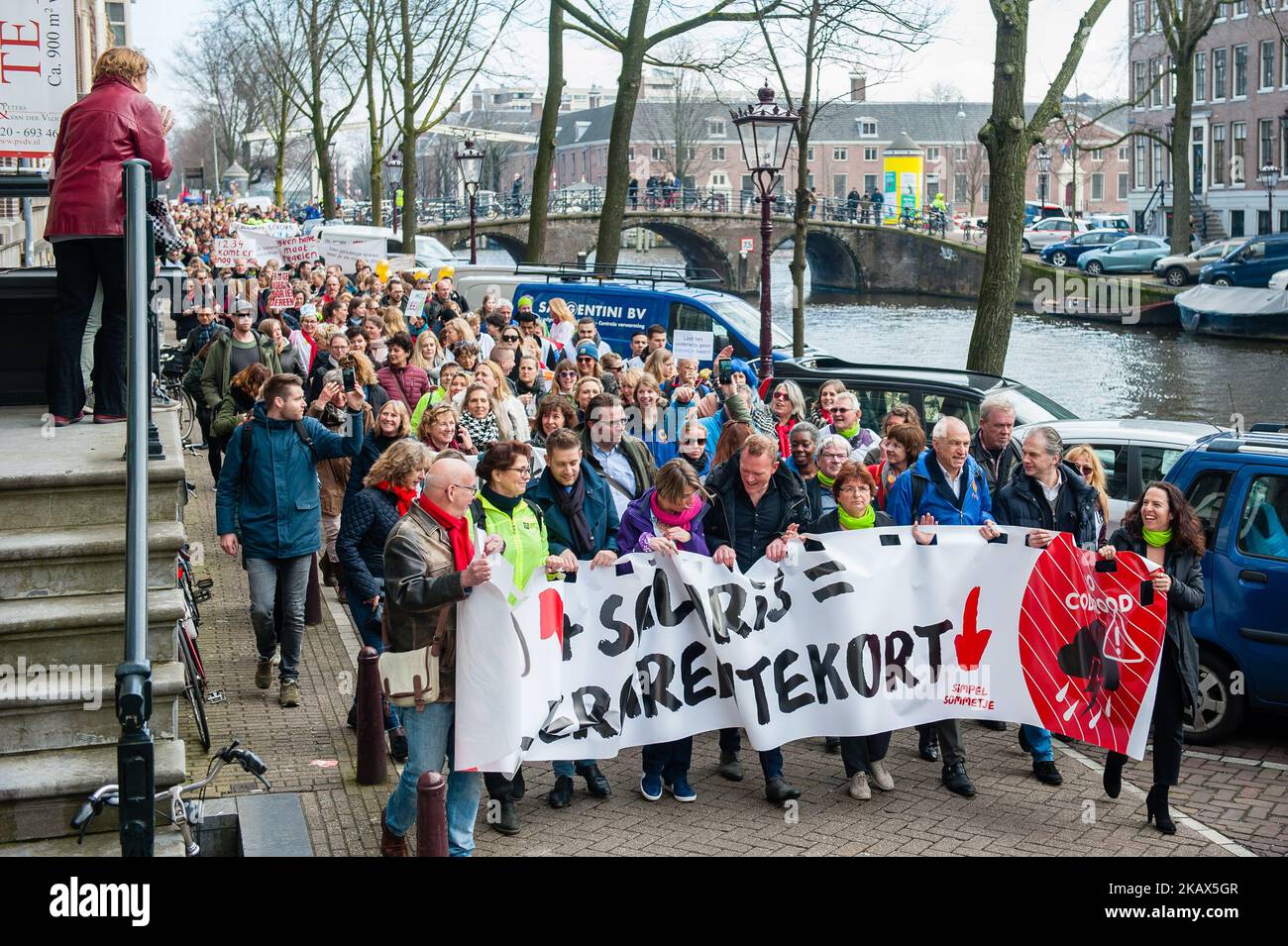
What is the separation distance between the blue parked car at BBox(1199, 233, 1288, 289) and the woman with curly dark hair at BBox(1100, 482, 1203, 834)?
37300 mm

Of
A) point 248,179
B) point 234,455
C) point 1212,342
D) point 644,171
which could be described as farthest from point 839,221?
point 234,455

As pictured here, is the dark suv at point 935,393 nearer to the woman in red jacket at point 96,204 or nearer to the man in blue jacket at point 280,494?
the man in blue jacket at point 280,494

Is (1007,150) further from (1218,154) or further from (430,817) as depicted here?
(1218,154)

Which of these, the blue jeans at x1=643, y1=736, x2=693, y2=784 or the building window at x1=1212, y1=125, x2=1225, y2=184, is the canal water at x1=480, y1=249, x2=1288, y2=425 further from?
the building window at x1=1212, y1=125, x2=1225, y2=184

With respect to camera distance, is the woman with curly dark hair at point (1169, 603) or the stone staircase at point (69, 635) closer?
the stone staircase at point (69, 635)

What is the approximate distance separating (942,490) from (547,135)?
22256 millimetres

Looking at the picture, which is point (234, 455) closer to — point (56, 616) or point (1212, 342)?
point (56, 616)

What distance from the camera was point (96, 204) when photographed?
764cm

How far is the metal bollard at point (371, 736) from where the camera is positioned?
25.3ft

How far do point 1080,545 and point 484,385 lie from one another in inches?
173

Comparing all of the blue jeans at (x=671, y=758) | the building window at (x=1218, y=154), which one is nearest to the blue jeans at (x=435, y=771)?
the blue jeans at (x=671, y=758)

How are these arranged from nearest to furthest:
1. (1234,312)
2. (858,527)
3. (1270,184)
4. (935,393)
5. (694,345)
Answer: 1. (858,527)
2. (935,393)
3. (694,345)
4. (1234,312)
5. (1270,184)

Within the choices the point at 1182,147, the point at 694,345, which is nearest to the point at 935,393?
the point at 694,345

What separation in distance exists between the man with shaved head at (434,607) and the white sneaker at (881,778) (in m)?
2.22
